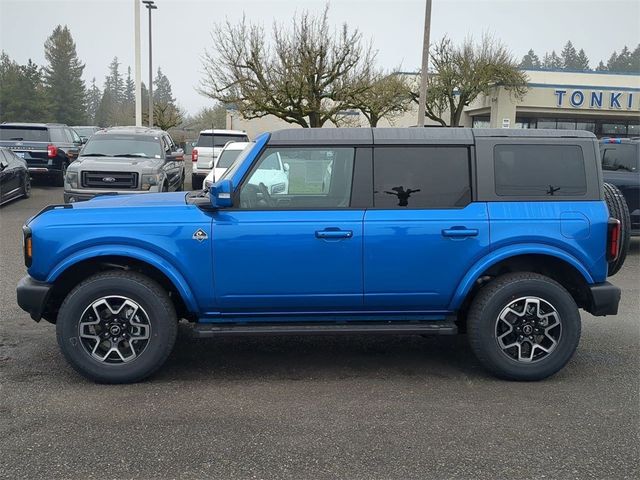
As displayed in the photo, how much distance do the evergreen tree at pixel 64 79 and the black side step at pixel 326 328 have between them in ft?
210

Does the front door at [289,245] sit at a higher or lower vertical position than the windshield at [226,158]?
lower

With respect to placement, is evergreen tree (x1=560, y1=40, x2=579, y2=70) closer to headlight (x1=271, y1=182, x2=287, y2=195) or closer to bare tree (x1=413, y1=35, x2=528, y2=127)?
bare tree (x1=413, y1=35, x2=528, y2=127)

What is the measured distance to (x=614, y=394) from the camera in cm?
445

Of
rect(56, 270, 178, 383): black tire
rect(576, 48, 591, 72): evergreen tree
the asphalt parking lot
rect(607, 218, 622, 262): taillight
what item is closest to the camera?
the asphalt parking lot

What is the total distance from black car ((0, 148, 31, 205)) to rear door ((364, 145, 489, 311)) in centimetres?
1193

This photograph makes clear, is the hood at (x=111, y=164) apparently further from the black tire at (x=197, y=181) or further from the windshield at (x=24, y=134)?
the windshield at (x=24, y=134)

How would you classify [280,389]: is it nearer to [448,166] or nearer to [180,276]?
[180,276]

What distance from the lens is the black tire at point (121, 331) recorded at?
439 cm

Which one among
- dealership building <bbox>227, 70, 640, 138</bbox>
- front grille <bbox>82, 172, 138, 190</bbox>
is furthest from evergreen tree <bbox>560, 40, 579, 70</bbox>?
front grille <bbox>82, 172, 138, 190</bbox>

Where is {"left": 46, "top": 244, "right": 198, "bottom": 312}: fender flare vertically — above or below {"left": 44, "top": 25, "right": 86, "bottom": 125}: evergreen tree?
below

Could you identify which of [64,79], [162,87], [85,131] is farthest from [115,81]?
[85,131]

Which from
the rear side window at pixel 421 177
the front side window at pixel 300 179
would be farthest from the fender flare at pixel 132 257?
the rear side window at pixel 421 177

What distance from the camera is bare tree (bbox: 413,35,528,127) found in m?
30.5

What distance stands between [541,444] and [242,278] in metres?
2.24
